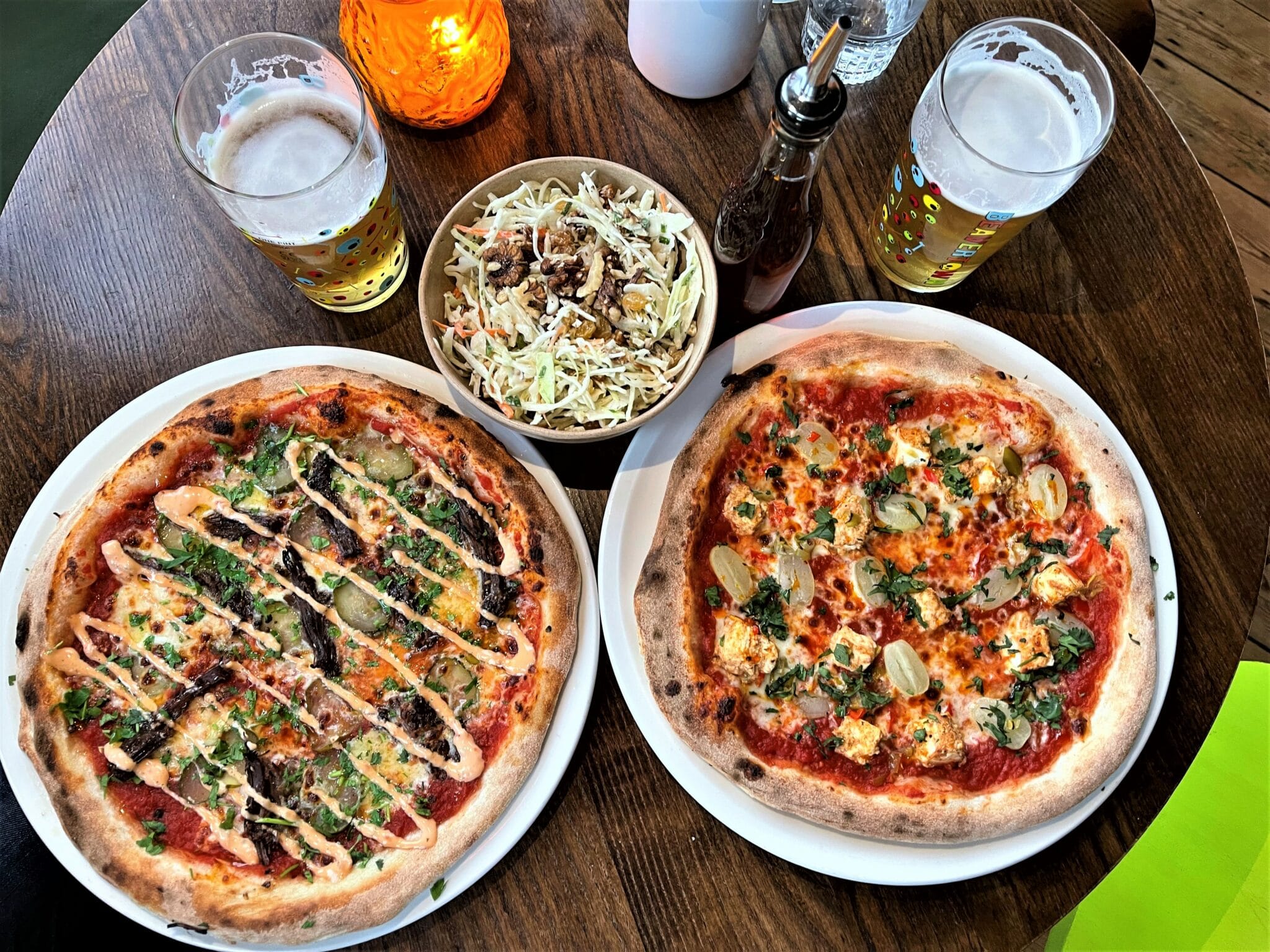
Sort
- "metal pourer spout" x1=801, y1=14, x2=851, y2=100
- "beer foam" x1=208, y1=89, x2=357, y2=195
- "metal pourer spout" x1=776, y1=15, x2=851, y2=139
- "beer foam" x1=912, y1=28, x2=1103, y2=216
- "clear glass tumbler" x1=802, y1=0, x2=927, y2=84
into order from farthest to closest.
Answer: "clear glass tumbler" x1=802, y1=0, x2=927, y2=84
"beer foam" x1=208, y1=89, x2=357, y2=195
"beer foam" x1=912, y1=28, x2=1103, y2=216
"metal pourer spout" x1=776, y1=15, x2=851, y2=139
"metal pourer spout" x1=801, y1=14, x2=851, y2=100

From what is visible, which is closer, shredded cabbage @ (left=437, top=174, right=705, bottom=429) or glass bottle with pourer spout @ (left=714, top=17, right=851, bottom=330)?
glass bottle with pourer spout @ (left=714, top=17, right=851, bottom=330)

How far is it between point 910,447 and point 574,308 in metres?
1.07

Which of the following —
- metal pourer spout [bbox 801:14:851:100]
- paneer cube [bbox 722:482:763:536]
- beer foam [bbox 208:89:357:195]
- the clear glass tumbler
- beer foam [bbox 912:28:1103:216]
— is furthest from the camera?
the clear glass tumbler

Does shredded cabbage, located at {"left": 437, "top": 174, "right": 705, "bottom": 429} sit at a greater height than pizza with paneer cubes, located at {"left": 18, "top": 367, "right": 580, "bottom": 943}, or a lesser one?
greater

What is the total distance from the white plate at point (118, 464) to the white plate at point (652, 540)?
0.40 ft

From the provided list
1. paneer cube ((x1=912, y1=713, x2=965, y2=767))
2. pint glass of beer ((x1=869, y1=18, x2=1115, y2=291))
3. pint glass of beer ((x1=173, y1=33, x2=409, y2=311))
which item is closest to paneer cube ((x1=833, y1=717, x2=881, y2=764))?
paneer cube ((x1=912, y1=713, x2=965, y2=767))

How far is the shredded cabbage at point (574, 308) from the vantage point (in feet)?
8.32

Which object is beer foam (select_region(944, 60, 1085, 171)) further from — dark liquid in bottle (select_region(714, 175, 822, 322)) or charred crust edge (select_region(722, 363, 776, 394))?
charred crust edge (select_region(722, 363, 776, 394))

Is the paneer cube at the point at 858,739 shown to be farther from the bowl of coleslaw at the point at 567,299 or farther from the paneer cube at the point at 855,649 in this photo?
the bowl of coleslaw at the point at 567,299

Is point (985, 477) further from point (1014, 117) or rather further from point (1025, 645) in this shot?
point (1014, 117)

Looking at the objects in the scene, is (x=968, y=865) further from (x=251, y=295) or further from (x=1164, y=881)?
(x=251, y=295)

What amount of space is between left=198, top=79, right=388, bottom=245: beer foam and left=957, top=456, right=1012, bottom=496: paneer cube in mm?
1870

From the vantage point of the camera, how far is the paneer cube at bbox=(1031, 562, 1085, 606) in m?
2.59

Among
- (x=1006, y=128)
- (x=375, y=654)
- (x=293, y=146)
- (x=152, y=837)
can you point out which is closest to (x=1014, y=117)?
(x=1006, y=128)
